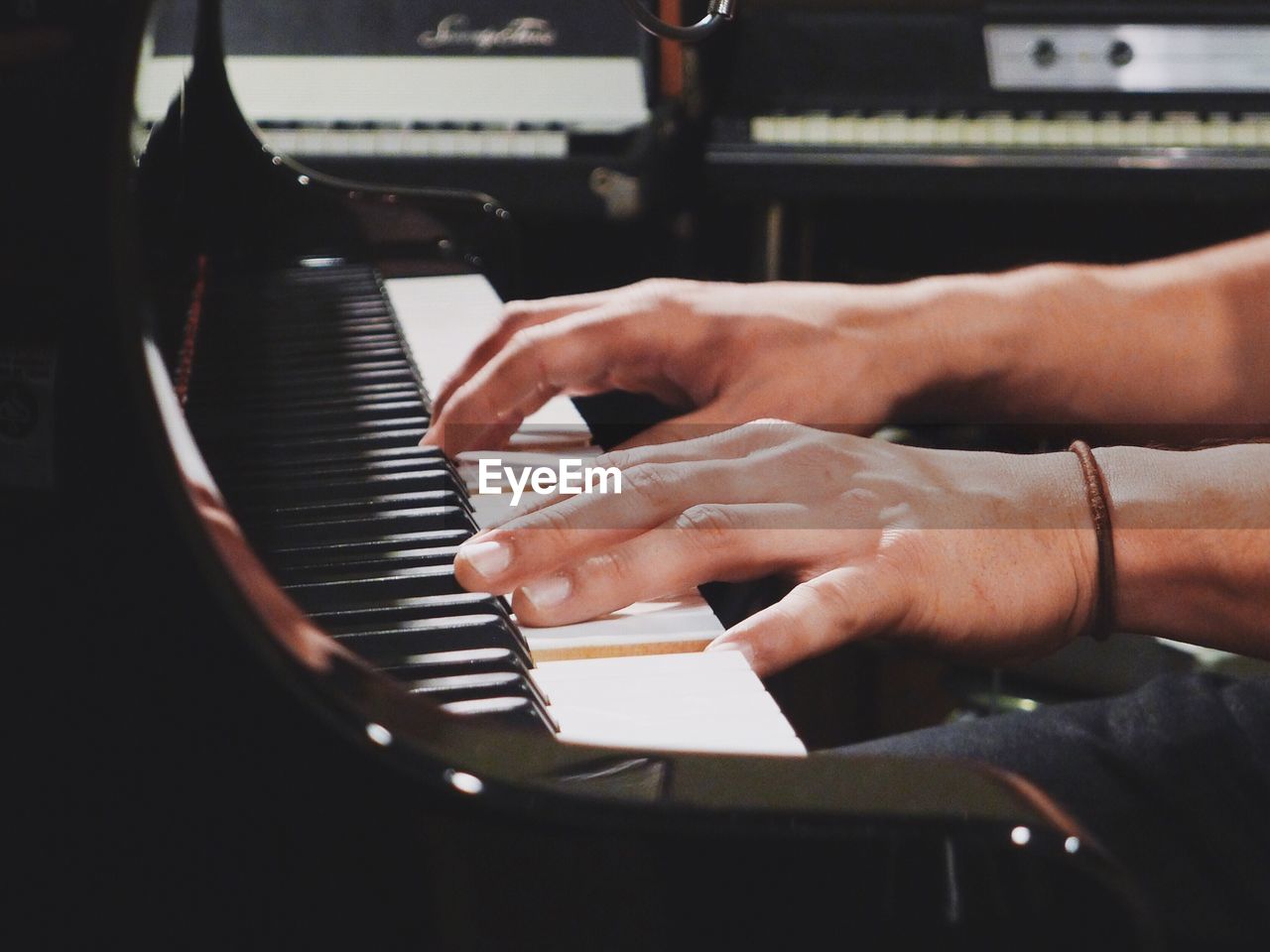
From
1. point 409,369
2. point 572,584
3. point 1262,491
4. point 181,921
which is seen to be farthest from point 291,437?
point 1262,491

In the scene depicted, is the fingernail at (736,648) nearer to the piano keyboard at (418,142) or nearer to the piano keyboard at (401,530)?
the piano keyboard at (401,530)

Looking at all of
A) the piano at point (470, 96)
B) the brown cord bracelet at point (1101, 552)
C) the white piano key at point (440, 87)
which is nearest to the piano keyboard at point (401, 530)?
the brown cord bracelet at point (1101, 552)

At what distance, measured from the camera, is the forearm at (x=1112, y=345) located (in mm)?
793

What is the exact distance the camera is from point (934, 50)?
78.1 inches

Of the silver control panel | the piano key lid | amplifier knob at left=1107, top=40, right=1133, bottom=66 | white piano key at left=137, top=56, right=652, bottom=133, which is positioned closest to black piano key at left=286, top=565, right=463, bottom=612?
the piano key lid

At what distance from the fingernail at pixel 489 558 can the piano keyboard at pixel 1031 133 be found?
1530mm

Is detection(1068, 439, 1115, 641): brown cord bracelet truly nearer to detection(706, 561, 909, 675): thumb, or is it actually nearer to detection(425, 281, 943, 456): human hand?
detection(706, 561, 909, 675): thumb

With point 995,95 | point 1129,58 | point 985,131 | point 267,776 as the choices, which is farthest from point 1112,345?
point 1129,58

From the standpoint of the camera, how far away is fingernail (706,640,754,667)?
17.3 inches

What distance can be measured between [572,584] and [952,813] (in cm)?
21

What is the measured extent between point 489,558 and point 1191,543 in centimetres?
32

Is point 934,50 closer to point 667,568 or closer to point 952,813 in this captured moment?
point 667,568

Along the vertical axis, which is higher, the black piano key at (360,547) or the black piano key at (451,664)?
the black piano key at (451,664)

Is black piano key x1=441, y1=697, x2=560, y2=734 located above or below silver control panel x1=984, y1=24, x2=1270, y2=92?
Result: below
